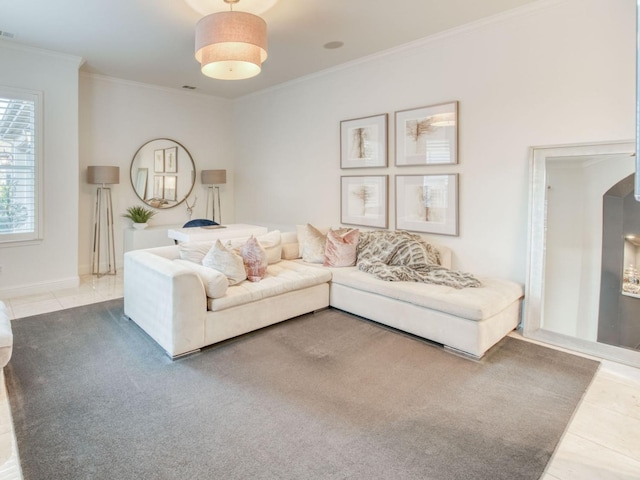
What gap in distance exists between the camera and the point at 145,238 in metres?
5.57

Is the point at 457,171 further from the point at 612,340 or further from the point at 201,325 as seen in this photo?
the point at 201,325

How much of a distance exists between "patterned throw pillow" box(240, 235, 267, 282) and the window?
282 centimetres

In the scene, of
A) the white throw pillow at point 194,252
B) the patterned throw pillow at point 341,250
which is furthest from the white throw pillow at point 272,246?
the white throw pillow at point 194,252

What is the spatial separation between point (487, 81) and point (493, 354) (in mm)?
2519

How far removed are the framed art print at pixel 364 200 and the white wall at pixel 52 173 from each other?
3.46 meters

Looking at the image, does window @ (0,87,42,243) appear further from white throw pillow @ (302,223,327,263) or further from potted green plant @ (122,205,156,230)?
white throw pillow @ (302,223,327,263)

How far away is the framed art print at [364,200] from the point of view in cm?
448

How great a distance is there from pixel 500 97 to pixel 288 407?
3.27 m

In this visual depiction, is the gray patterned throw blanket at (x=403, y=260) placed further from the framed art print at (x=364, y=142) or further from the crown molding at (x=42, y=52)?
the crown molding at (x=42, y=52)

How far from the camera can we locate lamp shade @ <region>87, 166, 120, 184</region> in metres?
5.07

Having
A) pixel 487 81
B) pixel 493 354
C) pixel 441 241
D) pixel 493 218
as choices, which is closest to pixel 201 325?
pixel 493 354

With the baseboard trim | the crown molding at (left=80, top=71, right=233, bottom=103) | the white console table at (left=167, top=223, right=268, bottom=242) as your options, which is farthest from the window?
the white console table at (left=167, top=223, right=268, bottom=242)

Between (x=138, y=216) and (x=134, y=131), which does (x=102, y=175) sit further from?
(x=134, y=131)

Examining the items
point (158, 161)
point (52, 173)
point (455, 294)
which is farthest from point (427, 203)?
point (52, 173)
